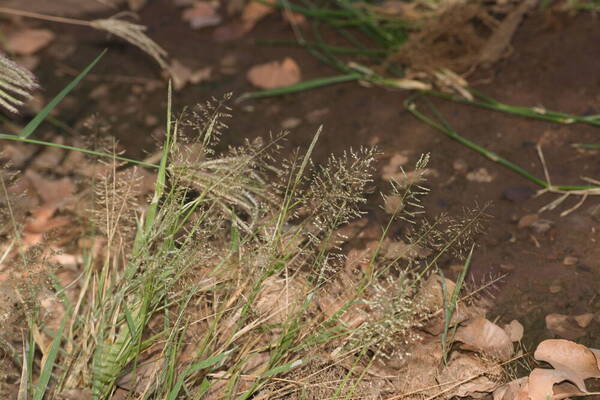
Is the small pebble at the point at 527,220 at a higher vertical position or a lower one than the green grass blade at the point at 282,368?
lower

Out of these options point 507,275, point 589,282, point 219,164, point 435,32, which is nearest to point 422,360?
point 507,275

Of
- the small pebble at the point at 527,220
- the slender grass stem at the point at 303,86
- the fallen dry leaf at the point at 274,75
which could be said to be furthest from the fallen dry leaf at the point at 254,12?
the small pebble at the point at 527,220

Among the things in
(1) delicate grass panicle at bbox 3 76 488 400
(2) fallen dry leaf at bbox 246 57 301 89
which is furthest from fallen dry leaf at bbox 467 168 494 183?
(2) fallen dry leaf at bbox 246 57 301 89

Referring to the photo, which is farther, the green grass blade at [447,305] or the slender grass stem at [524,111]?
the slender grass stem at [524,111]

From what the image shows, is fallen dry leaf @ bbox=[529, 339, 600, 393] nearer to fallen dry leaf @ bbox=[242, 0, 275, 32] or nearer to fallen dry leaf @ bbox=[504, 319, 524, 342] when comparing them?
fallen dry leaf @ bbox=[504, 319, 524, 342]

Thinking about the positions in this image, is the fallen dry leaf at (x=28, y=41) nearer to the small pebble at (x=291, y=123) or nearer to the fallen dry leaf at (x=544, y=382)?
the small pebble at (x=291, y=123)

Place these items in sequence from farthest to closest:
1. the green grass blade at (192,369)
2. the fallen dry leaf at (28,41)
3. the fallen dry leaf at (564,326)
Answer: the fallen dry leaf at (28,41)
the fallen dry leaf at (564,326)
the green grass blade at (192,369)

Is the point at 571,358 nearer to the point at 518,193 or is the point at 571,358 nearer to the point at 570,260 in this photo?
the point at 570,260
